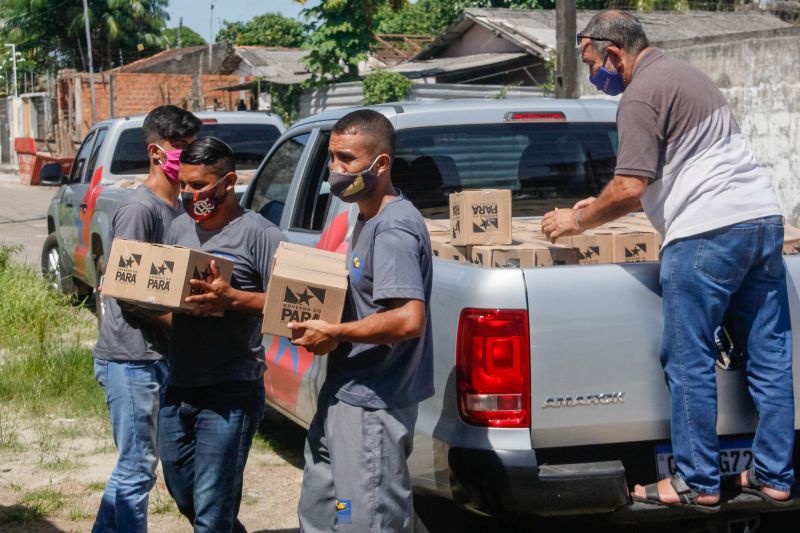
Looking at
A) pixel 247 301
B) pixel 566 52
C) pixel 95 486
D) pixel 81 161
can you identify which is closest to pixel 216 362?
pixel 247 301

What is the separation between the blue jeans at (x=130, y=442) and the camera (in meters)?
4.18

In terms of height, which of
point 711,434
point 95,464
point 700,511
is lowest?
point 95,464

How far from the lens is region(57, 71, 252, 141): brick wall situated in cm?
3638

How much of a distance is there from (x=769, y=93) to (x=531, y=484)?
9.72m

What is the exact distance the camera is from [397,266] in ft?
10.8

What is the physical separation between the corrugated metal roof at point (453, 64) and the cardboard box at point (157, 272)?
21.0 m

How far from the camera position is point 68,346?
8.77 meters

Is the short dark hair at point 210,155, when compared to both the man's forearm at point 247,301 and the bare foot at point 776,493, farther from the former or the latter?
the bare foot at point 776,493

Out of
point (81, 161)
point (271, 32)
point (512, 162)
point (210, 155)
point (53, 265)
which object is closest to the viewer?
point (210, 155)

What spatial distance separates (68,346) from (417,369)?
5.94 meters

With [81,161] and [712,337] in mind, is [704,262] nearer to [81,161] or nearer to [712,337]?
[712,337]

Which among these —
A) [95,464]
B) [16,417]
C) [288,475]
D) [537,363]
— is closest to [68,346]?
[16,417]

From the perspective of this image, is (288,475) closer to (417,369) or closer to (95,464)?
(95,464)

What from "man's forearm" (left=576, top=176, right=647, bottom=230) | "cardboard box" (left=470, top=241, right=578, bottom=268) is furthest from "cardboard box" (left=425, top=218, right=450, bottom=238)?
"man's forearm" (left=576, top=176, right=647, bottom=230)
